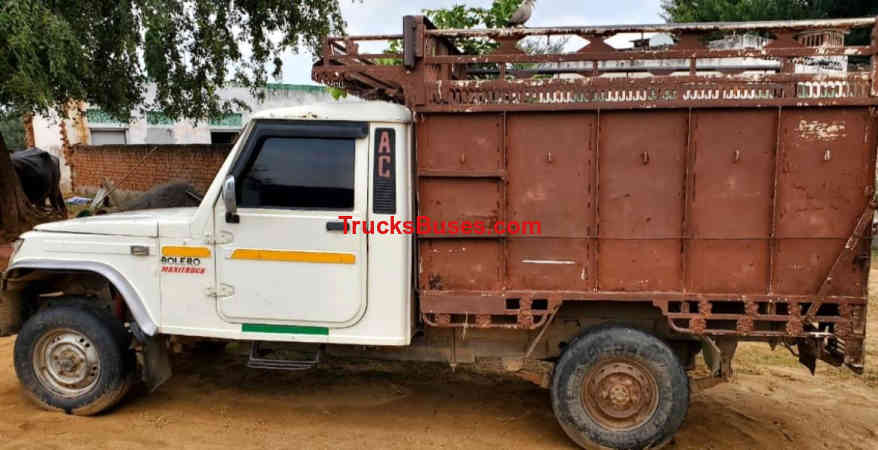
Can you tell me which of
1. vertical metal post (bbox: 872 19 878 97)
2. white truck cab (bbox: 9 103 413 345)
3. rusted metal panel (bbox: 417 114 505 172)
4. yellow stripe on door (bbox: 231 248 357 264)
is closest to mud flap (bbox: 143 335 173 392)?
white truck cab (bbox: 9 103 413 345)

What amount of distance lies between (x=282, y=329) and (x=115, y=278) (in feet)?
3.85

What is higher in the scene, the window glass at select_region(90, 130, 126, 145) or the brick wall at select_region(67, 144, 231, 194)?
the window glass at select_region(90, 130, 126, 145)

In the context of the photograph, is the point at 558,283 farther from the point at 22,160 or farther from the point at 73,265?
the point at 22,160

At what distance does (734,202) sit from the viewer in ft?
12.0

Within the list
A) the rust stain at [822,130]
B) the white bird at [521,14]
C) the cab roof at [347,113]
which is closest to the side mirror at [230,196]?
the cab roof at [347,113]

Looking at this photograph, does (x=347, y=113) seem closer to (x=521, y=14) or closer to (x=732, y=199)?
A: (x=521, y=14)

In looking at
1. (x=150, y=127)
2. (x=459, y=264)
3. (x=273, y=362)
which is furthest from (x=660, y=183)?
(x=150, y=127)

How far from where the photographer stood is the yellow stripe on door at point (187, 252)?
4.04m

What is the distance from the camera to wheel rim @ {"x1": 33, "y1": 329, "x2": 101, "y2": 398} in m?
4.32

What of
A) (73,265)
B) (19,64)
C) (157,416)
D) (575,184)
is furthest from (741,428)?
(19,64)

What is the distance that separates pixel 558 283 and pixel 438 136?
114 centimetres

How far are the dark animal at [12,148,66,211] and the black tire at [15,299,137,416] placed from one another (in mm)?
10560

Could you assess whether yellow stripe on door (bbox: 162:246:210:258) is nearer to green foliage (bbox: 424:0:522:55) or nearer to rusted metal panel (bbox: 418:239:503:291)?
rusted metal panel (bbox: 418:239:503:291)

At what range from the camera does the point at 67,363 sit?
171 inches
